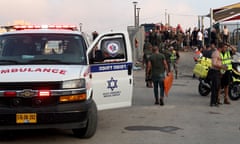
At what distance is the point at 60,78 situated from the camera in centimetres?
745

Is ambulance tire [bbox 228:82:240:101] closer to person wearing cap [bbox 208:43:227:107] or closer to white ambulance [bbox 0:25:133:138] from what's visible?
person wearing cap [bbox 208:43:227:107]

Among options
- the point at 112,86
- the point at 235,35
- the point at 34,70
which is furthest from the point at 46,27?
the point at 235,35

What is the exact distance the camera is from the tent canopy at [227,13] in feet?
86.5

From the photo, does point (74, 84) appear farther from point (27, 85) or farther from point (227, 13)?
point (227, 13)

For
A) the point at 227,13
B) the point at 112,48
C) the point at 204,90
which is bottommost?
the point at 204,90

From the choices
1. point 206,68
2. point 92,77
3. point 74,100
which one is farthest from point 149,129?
point 206,68

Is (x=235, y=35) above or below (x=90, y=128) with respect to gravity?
above

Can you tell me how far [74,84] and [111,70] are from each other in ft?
5.52

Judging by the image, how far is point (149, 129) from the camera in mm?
9367

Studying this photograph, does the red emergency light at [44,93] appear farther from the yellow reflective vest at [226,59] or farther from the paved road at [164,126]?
the yellow reflective vest at [226,59]

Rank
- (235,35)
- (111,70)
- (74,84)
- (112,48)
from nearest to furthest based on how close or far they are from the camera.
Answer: (74,84) < (111,70) < (112,48) < (235,35)

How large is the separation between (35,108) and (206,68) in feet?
28.7

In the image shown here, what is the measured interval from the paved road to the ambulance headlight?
1.10 meters

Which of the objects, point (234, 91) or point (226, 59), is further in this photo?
point (234, 91)
